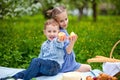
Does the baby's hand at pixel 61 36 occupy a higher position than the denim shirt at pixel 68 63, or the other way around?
the baby's hand at pixel 61 36

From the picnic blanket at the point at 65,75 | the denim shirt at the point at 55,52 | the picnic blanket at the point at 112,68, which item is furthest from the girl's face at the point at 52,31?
the picnic blanket at the point at 112,68

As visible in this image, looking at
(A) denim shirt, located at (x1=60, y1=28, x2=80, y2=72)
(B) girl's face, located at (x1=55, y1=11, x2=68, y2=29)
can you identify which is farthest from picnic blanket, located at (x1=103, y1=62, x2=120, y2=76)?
(B) girl's face, located at (x1=55, y1=11, x2=68, y2=29)

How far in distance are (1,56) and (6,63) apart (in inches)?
15.5

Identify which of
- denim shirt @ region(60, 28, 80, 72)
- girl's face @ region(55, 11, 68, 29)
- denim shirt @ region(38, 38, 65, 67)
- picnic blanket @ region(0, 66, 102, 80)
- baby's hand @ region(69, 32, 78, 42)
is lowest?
picnic blanket @ region(0, 66, 102, 80)

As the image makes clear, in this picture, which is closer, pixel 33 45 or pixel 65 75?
pixel 65 75

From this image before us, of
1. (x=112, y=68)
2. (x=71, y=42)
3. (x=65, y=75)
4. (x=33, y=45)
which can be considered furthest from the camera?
(x=33, y=45)

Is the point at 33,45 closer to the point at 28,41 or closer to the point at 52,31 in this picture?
the point at 28,41

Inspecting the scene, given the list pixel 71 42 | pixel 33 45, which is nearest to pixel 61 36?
pixel 71 42

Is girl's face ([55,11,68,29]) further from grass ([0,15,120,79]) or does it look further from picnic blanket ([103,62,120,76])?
grass ([0,15,120,79])

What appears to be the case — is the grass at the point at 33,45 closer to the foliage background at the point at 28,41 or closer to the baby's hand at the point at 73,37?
the foliage background at the point at 28,41

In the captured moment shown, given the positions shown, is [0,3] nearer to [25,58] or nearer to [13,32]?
[13,32]

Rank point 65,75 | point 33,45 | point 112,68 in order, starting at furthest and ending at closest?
point 33,45, point 112,68, point 65,75

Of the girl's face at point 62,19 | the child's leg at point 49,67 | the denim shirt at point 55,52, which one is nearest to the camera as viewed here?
the child's leg at point 49,67

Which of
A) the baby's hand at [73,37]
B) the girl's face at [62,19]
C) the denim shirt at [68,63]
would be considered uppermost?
the girl's face at [62,19]
